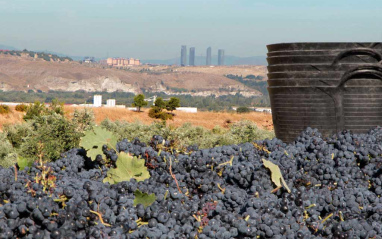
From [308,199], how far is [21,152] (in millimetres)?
5132

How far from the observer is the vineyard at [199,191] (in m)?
1.92

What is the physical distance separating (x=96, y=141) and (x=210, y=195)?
2.78ft

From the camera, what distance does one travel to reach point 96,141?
9.18ft

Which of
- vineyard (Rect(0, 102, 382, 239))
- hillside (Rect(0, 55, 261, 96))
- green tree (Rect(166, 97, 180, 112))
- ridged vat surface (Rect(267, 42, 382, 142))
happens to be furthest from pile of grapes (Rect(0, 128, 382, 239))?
hillside (Rect(0, 55, 261, 96))

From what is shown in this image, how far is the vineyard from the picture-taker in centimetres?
192

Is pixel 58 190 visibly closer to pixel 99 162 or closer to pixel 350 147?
pixel 99 162

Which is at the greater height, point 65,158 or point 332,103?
point 332,103

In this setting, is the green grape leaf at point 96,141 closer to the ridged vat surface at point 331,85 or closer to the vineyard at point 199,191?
the vineyard at point 199,191

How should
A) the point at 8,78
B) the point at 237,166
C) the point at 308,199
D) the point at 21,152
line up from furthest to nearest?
the point at 8,78
the point at 21,152
the point at 237,166
the point at 308,199

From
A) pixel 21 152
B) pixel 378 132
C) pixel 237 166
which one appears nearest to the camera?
pixel 237 166

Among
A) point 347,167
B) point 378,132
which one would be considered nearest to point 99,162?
point 347,167

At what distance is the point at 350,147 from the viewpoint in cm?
284

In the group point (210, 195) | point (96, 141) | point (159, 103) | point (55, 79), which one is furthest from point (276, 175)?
point (55, 79)

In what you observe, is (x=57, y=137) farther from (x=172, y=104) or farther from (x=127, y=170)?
(x=172, y=104)
